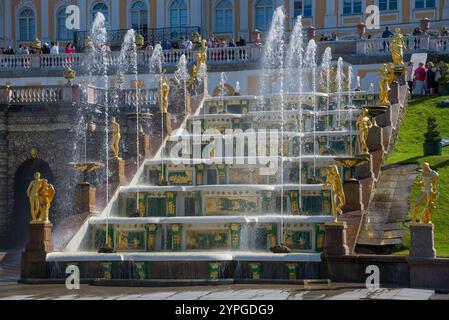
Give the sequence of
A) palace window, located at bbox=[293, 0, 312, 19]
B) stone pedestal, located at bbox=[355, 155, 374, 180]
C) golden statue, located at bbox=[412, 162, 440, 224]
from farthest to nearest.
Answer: palace window, located at bbox=[293, 0, 312, 19] → stone pedestal, located at bbox=[355, 155, 374, 180] → golden statue, located at bbox=[412, 162, 440, 224]

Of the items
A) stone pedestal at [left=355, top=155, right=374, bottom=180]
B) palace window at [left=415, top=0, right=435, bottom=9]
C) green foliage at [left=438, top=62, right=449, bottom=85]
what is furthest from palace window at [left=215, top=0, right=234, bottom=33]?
stone pedestal at [left=355, top=155, right=374, bottom=180]

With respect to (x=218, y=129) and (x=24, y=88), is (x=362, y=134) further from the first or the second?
(x=24, y=88)

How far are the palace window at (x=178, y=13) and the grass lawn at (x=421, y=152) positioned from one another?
962 inches

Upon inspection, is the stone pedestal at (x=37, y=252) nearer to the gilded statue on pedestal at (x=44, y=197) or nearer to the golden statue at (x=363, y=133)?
the gilded statue on pedestal at (x=44, y=197)

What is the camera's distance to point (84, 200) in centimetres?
3000

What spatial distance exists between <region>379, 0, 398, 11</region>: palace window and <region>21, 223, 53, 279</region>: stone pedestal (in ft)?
120

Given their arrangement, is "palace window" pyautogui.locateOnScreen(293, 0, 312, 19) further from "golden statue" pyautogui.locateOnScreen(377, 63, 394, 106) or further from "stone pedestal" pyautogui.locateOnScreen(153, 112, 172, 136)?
"stone pedestal" pyautogui.locateOnScreen(153, 112, 172, 136)

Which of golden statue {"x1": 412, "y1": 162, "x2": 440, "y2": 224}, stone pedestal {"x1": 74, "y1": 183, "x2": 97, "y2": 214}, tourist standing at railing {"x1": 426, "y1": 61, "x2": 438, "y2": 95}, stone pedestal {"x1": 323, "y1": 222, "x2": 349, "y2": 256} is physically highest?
tourist standing at railing {"x1": 426, "y1": 61, "x2": 438, "y2": 95}

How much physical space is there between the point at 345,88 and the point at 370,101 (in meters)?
5.27

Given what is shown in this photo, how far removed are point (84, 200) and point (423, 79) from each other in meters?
18.0

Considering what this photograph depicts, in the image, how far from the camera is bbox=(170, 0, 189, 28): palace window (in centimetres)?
6309

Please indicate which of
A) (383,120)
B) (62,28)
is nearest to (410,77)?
(383,120)

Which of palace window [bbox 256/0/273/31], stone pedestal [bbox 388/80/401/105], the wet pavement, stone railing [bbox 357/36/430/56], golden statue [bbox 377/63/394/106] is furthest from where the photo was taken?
palace window [bbox 256/0/273/31]

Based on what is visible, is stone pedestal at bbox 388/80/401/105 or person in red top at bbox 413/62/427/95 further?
person in red top at bbox 413/62/427/95
